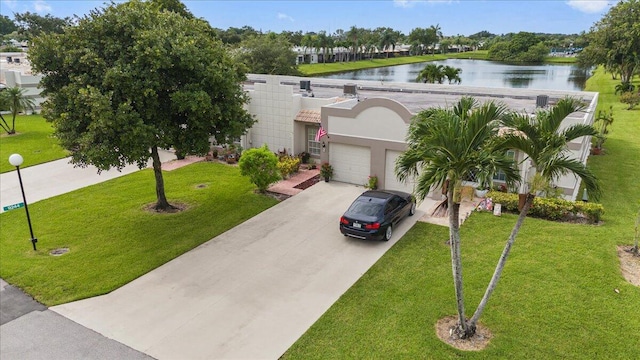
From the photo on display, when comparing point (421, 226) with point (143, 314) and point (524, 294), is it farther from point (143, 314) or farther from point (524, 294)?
point (143, 314)

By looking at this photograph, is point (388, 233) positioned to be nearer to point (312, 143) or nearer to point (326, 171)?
point (326, 171)

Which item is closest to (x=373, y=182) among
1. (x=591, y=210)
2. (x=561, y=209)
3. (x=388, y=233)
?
(x=388, y=233)

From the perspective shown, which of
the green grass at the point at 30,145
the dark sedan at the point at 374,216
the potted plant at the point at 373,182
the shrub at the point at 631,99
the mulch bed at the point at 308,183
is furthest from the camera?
the shrub at the point at 631,99

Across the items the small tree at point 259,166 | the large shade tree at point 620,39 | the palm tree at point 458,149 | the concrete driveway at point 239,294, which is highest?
the large shade tree at point 620,39

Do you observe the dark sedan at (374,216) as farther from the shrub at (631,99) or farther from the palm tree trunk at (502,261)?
the shrub at (631,99)

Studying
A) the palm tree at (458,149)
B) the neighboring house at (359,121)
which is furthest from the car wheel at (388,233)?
the palm tree at (458,149)

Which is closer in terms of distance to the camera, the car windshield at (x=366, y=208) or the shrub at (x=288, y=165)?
the car windshield at (x=366, y=208)

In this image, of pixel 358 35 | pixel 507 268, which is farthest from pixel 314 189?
pixel 358 35
